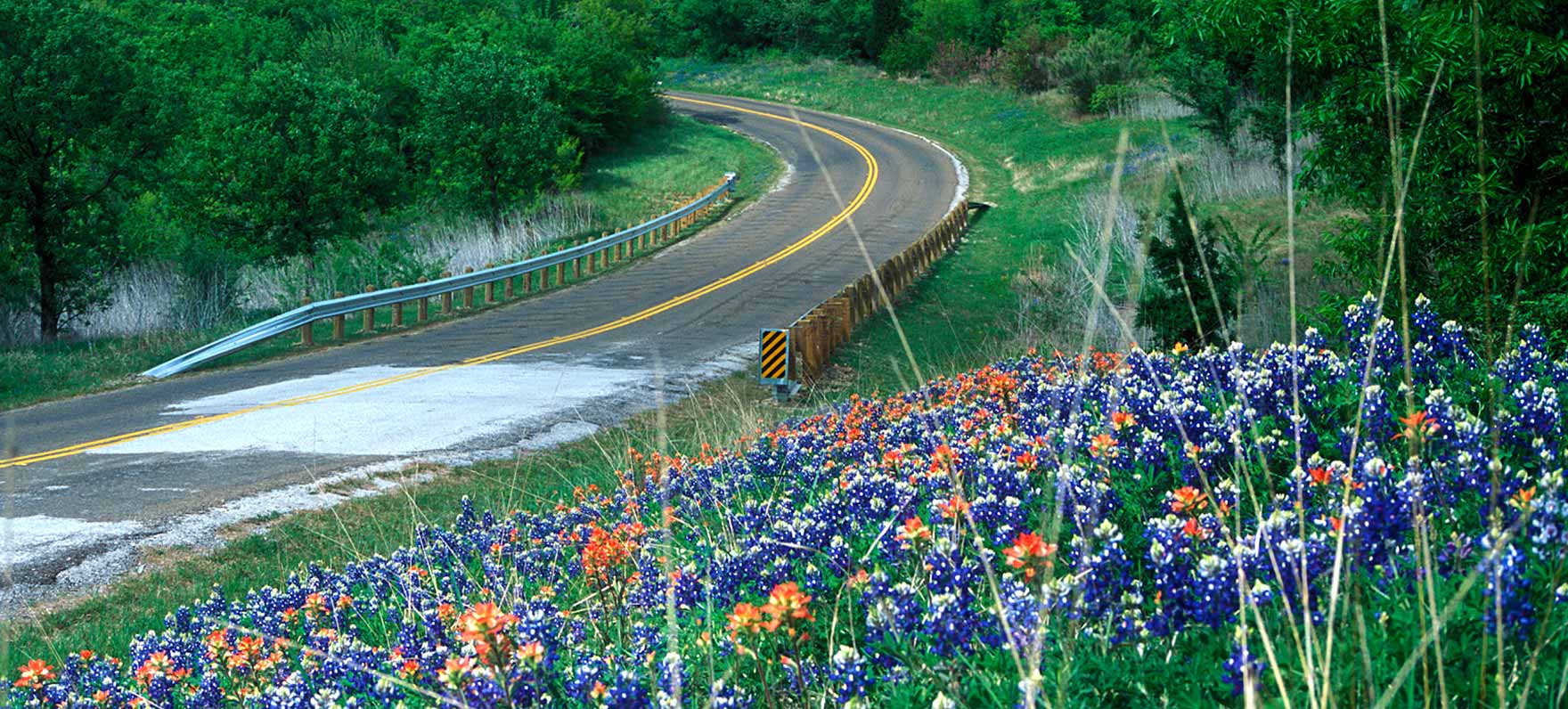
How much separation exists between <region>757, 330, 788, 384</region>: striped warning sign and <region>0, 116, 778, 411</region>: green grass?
323 inches

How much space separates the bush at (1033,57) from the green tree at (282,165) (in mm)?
37885

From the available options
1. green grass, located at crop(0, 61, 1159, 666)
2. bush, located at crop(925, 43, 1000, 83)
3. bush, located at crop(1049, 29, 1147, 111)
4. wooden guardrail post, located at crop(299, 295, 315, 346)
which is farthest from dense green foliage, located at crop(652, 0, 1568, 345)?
bush, located at crop(925, 43, 1000, 83)

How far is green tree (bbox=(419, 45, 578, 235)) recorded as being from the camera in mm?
37844

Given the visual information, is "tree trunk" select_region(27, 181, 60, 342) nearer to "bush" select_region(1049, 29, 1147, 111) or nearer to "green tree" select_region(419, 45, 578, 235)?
→ "green tree" select_region(419, 45, 578, 235)

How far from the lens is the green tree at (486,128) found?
3784 cm

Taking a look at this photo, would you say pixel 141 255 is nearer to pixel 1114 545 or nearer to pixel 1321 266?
pixel 1321 266

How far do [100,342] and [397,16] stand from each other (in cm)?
4447

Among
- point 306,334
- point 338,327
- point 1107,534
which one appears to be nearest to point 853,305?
point 338,327

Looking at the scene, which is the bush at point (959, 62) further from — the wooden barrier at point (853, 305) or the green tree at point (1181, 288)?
the green tree at point (1181, 288)

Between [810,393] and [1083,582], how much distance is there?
48.6 ft

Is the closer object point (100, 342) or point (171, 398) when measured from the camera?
point (171, 398)

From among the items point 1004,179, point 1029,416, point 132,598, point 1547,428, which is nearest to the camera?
point 1547,428

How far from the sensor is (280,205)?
2859 centimetres

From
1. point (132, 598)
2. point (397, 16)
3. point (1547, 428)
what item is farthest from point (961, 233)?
point (397, 16)
